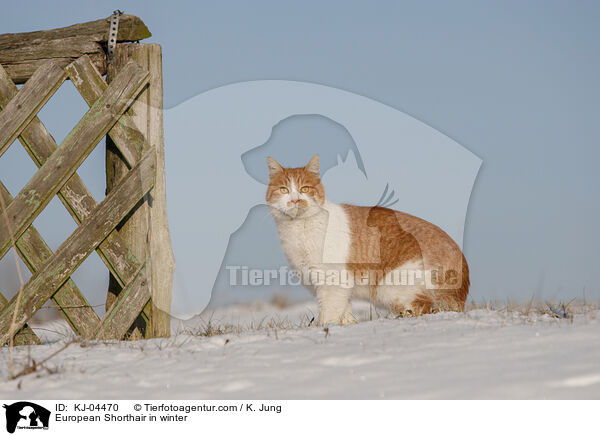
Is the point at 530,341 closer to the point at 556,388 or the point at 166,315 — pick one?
the point at 556,388

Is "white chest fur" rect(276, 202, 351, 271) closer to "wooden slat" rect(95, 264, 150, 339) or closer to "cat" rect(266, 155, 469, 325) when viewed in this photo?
"cat" rect(266, 155, 469, 325)

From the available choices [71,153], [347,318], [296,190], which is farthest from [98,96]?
[347,318]

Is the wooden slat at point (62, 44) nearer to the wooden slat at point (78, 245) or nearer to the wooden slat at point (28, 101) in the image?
the wooden slat at point (28, 101)

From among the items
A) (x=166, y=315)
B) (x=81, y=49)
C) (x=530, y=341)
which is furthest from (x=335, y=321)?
(x=81, y=49)

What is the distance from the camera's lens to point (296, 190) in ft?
17.4

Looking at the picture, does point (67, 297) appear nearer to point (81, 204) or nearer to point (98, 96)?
point (81, 204)

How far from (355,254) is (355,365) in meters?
2.62

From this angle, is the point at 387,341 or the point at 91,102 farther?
the point at 91,102

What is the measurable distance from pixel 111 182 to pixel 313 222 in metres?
1.92
